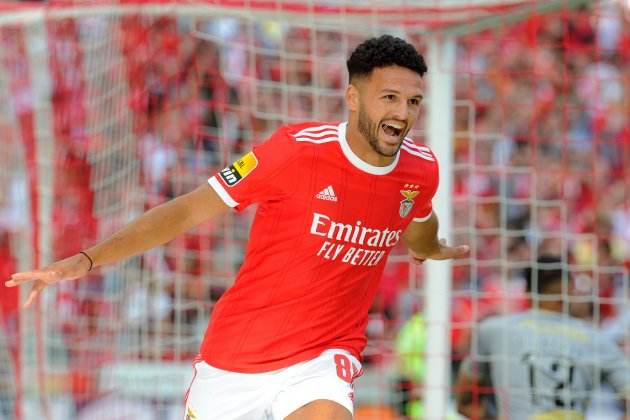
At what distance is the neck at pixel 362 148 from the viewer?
4516 mm

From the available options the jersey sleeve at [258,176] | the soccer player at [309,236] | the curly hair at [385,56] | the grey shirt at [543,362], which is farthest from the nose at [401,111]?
the grey shirt at [543,362]

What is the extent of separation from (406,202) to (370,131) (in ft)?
1.18

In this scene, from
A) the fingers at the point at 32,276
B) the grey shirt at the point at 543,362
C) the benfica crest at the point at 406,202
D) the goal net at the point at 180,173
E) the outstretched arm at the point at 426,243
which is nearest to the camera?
the fingers at the point at 32,276

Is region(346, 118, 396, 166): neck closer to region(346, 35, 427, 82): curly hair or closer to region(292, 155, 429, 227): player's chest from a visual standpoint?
region(292, 155, 429, 227): player's chest

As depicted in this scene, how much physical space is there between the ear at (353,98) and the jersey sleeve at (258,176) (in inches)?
9.8

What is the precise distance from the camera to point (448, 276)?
23.0ft

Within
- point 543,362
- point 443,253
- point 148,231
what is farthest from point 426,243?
point 543,362

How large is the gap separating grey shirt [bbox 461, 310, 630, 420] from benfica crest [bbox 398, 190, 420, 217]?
2.69 m

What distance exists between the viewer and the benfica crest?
4641 mm

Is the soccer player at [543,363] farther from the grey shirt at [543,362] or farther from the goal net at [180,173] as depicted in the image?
the goal net at [180,173]

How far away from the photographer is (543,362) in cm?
723

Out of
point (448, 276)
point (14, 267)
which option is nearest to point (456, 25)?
point (448, 276)

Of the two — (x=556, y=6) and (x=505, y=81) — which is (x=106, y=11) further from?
(x=505, y=81)

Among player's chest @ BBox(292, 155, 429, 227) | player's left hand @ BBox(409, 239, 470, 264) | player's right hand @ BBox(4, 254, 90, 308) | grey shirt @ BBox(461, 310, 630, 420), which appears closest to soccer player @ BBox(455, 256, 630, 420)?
grey shirt @ BBox(461, 310, 630, 420)
